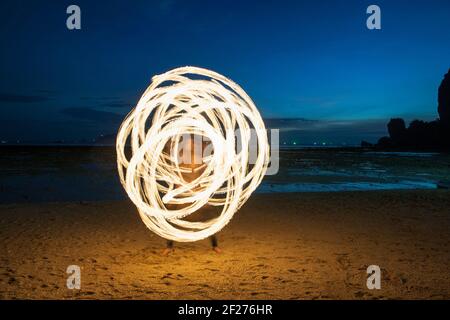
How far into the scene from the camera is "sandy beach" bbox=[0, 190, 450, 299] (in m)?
5.16

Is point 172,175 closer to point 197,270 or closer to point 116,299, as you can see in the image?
point 197,270

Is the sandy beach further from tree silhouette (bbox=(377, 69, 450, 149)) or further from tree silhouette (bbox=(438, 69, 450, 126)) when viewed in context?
tree silhouette (bbox=(438, 69, 450, 126))

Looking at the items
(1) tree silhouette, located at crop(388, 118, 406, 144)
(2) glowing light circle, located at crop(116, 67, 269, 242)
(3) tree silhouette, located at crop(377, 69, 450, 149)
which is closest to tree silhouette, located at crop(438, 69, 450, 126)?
(3) tree silhouette, located at crop(377, 69, 450, 149)

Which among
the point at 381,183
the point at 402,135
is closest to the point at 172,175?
the point at 381,183

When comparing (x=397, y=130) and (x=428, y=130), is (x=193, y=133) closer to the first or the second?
(x=428, y=130)

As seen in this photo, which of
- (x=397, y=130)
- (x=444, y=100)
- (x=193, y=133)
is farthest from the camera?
(x=397, y=130)

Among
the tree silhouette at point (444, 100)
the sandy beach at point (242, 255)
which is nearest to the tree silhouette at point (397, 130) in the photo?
the tree silhouette at point (444, 100)

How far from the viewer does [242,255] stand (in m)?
6.90

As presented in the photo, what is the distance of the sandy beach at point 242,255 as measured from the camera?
5164mm

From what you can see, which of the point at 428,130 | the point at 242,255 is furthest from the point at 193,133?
the point at 428,130

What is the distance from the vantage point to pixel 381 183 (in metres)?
20.7

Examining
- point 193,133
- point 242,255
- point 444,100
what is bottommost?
point 242,255
